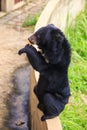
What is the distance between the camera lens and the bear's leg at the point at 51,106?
5.25 m

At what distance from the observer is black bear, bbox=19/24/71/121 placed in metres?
4.89

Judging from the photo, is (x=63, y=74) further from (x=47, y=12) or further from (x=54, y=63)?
(x=47, y=12)

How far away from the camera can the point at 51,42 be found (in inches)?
192

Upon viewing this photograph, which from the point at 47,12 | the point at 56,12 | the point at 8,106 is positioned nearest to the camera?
the point at 8,106

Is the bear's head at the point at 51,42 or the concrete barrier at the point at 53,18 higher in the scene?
the bear's head at the point at 51,42

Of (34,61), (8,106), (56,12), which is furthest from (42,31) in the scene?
(56,12)

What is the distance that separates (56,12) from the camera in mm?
10852

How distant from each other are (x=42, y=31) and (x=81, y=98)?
4.32 metres

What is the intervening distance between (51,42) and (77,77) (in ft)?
16.8

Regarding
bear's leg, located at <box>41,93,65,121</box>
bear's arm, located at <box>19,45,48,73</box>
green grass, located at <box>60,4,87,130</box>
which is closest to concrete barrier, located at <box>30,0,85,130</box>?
bear's leg, located at <box>41,93,65,121</box>

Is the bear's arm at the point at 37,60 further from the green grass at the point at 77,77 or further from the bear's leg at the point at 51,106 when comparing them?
the green grass at the point at 77,77

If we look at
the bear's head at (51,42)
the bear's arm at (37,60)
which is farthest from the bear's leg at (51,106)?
the bear's head at (51,42)

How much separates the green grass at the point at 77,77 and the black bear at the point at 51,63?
7.05 feet

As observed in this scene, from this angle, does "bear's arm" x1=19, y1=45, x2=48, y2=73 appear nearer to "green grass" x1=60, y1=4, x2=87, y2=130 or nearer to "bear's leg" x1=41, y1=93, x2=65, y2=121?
"bear's leg" x1=41, y1=93, x2=65, y2=121
